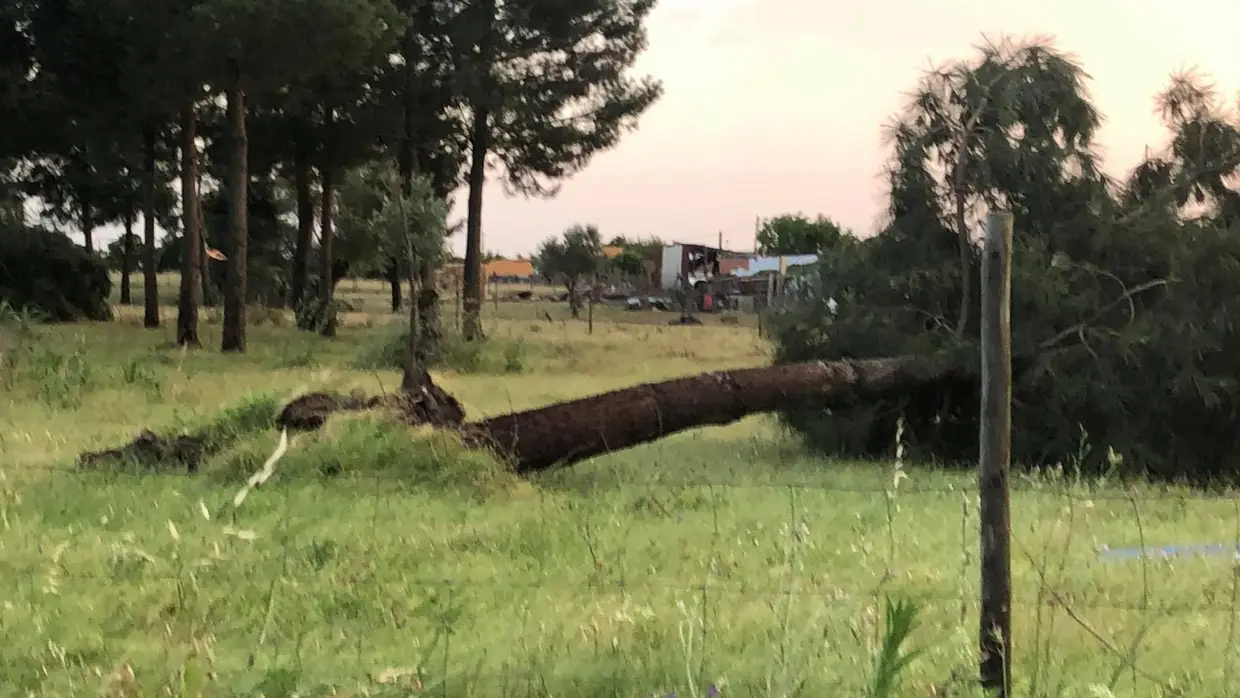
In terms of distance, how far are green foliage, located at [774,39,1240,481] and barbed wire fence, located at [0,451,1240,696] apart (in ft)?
4.72

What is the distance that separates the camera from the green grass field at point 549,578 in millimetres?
3094

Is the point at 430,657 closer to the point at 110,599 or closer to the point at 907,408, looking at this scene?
the point at 110,599

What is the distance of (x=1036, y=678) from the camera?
3027 millimetres

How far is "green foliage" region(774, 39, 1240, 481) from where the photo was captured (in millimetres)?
7156

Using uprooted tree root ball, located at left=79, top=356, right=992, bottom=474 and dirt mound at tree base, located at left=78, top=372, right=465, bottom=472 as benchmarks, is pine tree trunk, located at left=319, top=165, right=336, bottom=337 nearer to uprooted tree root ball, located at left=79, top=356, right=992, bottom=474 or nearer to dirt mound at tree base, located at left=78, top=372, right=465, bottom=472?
uprooted tree root ball, located at left=79, top=356, right=992, bottom=474

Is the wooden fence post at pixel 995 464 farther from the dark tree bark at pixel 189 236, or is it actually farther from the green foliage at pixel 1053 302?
the dark tree bark at pixel 189 236

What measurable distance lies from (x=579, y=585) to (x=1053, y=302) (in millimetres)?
4790

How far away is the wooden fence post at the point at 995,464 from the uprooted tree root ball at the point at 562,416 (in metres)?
3.73

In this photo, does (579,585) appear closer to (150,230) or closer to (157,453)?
(157,453)

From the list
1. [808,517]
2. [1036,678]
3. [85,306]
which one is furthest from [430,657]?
[85,306]

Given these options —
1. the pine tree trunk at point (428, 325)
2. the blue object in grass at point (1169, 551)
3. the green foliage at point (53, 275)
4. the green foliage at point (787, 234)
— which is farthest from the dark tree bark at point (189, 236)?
the green foliage at point (787, 234)

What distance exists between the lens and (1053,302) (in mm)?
7258

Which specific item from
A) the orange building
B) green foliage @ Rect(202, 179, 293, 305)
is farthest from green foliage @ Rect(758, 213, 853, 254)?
green foliage @ Rect(202, 179, 293, 305)

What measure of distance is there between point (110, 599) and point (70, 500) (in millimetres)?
1747
